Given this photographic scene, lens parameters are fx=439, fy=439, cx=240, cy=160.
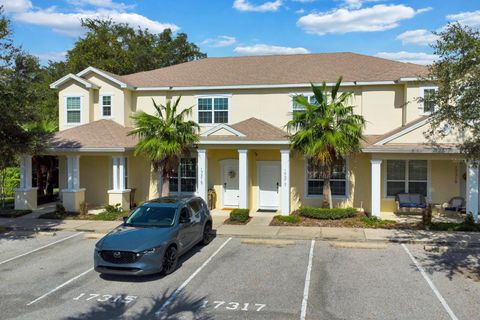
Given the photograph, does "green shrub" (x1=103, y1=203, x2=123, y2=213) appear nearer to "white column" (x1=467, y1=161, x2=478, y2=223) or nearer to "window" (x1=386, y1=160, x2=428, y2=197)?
"window" (x1=386, y1=160, x2=428, y2=197)

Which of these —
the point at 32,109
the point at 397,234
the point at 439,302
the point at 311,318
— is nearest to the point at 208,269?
the point at 311,318

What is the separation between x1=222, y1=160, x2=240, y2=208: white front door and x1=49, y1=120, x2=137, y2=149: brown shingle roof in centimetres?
455

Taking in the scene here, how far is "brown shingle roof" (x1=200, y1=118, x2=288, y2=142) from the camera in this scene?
18.6 metres

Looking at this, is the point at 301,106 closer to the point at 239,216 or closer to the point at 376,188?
the point at 376,188

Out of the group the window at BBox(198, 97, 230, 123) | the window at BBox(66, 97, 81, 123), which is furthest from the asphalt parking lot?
the window at BBox(66, 97, 81, 123)

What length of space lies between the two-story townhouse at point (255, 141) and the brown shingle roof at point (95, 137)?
6 centimetres

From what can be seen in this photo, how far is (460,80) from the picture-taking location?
11.1 m

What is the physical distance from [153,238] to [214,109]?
12187 millimetres

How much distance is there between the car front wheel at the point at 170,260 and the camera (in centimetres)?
1065

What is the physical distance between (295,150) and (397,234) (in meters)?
5.35

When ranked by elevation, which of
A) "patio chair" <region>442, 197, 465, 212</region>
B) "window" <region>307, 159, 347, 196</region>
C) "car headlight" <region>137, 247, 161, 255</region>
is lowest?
"car headlight" <region>137, 247, 161, 255</region>

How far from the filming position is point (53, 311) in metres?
8.55

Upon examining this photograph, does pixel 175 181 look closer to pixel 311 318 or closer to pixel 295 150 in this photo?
pixel 295 150

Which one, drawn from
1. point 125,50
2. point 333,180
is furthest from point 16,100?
point 125,50
